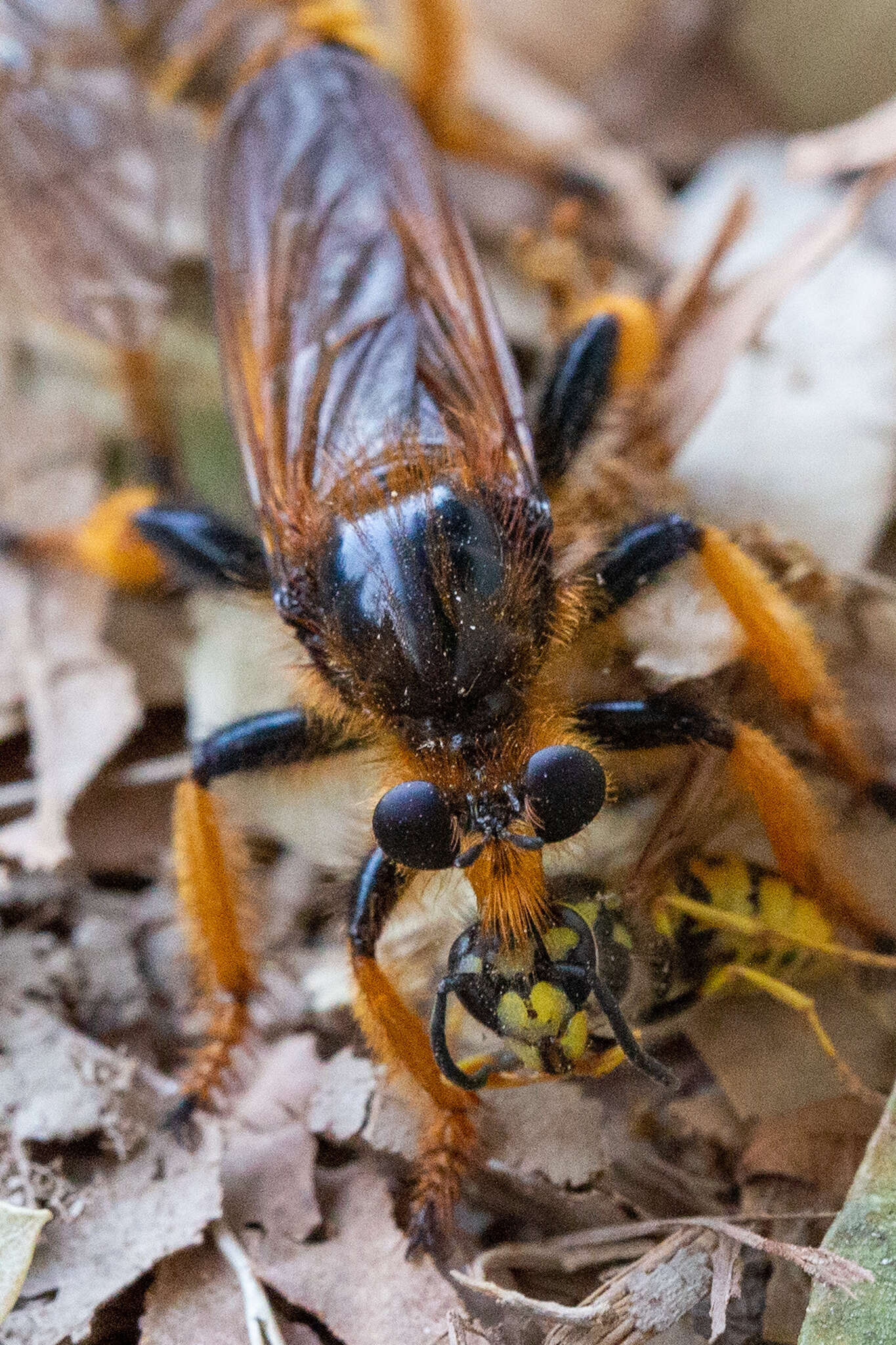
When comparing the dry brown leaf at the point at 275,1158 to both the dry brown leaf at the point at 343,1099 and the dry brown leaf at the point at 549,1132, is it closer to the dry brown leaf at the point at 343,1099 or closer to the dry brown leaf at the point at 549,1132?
the dry brown leaf at the point at 343,1099

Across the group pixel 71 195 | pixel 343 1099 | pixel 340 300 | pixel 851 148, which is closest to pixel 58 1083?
pixel 343 1099

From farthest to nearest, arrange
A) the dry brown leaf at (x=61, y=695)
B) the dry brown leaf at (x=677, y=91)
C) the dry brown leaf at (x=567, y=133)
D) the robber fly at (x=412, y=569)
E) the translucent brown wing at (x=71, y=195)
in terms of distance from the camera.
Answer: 1. the dry brown leaf at (x=677, y=91)
2. the dry brown leaf at (x=567, y=133)
3. the translucent brown wing at (x=71, y=195)
4. the dry brown leaf at (x=61, y=695)
5. the robber fly at (x=412, y=569)

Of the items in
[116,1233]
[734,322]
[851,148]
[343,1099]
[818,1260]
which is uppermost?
[851,148]

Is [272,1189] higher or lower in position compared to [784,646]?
lower

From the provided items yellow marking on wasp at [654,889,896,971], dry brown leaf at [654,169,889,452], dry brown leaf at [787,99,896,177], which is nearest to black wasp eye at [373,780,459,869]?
yellow marking on wasp at [654,889,896,971]

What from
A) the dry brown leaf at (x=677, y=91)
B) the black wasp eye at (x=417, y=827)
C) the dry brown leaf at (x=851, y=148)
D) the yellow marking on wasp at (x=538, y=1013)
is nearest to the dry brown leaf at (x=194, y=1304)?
the yellow marking on wasp at (x=538, y=1013)

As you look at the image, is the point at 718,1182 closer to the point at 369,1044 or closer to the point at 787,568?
the point at 369,1044

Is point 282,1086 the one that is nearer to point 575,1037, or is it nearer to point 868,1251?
point 575,1037
